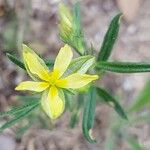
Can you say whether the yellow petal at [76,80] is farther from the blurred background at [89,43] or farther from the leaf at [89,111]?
the blurred background at [89,43]

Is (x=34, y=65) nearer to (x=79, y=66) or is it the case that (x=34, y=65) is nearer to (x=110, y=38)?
(x=79, y=66)

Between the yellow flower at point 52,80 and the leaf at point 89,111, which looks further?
the leaf at point 89,111

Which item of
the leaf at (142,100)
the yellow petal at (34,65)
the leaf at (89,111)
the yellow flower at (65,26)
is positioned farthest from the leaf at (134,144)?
the yellow petal at (34,65)

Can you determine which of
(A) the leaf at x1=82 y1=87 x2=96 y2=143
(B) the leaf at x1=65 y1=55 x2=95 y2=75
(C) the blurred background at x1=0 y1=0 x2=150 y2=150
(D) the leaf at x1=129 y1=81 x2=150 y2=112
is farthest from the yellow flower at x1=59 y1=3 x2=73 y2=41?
(D) the leaf at x1=129 y1=81 x2=150 y2=112

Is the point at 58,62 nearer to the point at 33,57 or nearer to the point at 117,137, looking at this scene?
the point at 33,57

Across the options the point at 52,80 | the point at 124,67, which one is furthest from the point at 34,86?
the point at 124,67

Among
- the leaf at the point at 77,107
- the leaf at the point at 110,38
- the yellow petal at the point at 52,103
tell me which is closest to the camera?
the yellow petal at the point at 52,103
